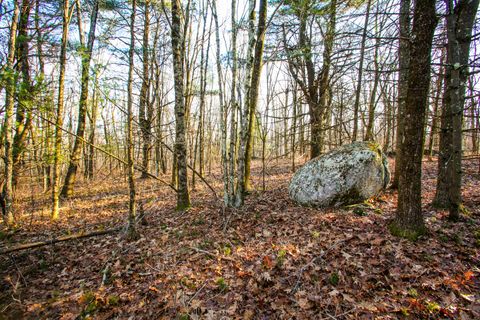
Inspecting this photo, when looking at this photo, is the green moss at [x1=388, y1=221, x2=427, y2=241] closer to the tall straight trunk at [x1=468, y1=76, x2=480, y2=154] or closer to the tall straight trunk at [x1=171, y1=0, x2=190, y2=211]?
the tall straight trunk at [x1=468, y1=76, x2=480, y2=154]

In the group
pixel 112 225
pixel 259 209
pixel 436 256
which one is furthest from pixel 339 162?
pixel 112 225

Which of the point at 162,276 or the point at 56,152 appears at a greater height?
the point at 56,152

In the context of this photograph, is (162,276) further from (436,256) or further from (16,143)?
(16,143)

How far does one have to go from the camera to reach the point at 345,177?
5.34m

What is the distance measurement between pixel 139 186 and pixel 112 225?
18.5ft

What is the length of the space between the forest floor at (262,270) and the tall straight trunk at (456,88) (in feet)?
2.27

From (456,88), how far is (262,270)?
4336 millimetres

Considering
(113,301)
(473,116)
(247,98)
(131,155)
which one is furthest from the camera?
(247,98)

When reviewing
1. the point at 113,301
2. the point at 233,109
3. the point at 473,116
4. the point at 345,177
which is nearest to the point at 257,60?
the point at 233,109

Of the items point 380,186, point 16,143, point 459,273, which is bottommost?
point 459,273

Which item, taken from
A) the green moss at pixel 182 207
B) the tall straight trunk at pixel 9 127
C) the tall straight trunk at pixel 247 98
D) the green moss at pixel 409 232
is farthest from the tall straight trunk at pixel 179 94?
the green moss at pixel 409 232

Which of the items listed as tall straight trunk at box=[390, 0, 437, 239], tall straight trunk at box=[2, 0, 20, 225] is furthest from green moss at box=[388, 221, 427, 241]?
tall straight trunk at box=[2, 0, 20, 225]

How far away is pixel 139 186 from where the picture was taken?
1166cm

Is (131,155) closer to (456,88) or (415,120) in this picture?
(415,120)
